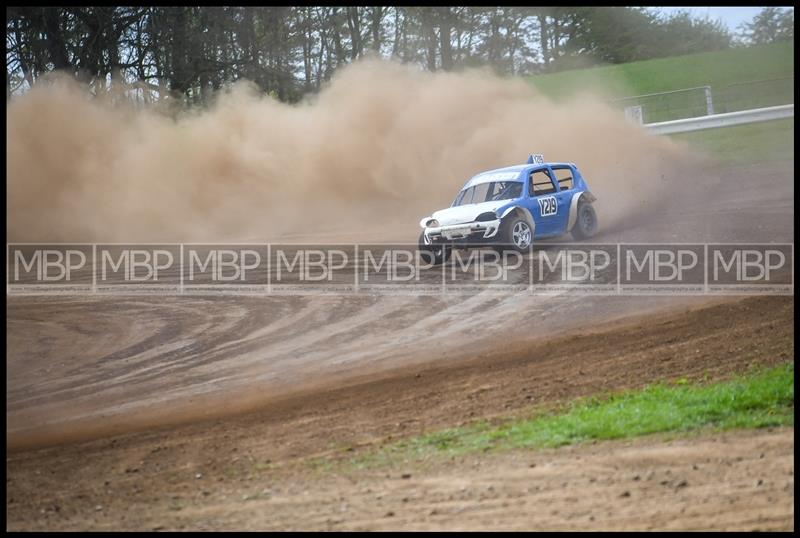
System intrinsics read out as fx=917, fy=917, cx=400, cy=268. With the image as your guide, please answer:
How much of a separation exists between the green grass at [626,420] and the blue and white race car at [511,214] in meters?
7.91

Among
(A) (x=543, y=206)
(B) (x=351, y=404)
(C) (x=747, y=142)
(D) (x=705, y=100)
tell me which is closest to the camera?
(B) (x=351, y=404)

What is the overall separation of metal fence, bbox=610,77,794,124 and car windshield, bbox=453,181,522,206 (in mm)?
14641

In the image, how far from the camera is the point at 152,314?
44.1 feet

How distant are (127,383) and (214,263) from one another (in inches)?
333

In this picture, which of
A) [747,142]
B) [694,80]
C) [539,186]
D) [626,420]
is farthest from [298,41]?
[626,420]

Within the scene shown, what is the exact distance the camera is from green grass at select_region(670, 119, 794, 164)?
26453 mm

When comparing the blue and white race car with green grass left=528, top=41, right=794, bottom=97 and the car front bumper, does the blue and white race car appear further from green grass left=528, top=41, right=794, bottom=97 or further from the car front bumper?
green grass left=528, top=41, right=794, bottom=97

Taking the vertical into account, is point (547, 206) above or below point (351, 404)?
above

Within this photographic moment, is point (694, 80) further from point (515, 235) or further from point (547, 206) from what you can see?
point (515, 235)

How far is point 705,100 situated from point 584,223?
15940 mm

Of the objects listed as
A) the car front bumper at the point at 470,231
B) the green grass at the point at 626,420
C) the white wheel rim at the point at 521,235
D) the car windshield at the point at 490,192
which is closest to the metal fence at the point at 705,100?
the car windshield at the point at 490,192

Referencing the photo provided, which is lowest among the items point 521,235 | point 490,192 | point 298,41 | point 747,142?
point 521,235

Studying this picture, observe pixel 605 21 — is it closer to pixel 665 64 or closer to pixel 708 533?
pixel 665 64

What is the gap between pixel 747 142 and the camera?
2831cm
